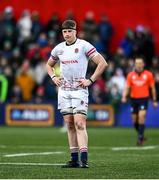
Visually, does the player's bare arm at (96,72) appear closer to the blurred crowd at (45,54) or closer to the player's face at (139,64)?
the player's face at (139,64)

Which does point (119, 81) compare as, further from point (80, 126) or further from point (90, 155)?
point (80, 126)

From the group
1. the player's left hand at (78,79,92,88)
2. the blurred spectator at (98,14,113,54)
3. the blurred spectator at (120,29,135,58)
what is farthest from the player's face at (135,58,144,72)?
the blurred spectator at (98,14,113,54)

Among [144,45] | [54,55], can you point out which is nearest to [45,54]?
[144,45]

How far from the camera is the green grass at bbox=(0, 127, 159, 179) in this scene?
12.1 metres

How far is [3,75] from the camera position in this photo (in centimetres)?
3078

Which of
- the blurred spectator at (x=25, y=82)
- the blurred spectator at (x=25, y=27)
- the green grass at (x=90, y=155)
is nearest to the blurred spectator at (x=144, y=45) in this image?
the green grass at (x=90, y=155)

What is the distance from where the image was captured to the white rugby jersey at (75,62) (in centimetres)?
1352

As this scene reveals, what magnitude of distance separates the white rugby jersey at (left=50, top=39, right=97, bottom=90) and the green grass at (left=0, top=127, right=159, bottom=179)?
4.64 ft

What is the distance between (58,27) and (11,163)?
61.4 feet

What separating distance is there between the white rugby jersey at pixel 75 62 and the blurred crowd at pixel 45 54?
52.7 ft

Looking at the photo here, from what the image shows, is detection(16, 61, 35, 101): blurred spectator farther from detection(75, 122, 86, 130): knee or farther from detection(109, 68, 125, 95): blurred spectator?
detection(75, 122, 86, 130): knee

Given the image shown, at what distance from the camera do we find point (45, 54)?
3092cm

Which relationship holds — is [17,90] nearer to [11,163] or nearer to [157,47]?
[157,47]

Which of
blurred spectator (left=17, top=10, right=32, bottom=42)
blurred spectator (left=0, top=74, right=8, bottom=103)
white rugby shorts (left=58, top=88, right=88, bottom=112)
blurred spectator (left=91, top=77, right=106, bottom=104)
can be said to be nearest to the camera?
white rugby shorts (left=58, top=88, right=88, bottom=112)
